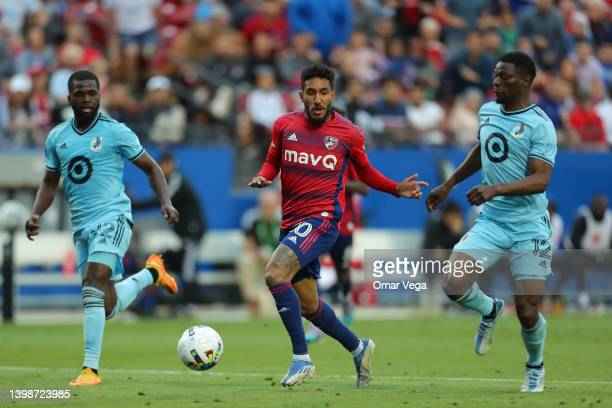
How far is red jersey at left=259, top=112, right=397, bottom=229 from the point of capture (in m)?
12.7

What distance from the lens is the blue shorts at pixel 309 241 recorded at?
1249cm

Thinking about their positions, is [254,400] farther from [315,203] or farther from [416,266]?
[416,266]

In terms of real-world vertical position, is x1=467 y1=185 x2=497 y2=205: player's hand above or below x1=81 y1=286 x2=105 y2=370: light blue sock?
above

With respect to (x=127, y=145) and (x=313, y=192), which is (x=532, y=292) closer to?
(x=313, y=192)

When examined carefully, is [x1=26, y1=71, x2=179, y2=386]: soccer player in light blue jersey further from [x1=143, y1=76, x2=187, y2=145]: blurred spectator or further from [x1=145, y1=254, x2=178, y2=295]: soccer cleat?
[x1=143, y1=76, x2=187, y2=145]: blurred spectator

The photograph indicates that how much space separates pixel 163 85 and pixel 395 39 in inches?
198

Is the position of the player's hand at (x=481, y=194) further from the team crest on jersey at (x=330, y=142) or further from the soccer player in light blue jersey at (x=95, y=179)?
the soccer player in light blue jersey at (x=95, y=179)

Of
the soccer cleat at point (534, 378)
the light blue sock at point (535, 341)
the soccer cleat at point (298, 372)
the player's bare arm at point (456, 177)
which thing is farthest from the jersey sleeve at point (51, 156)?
the soccer cleat at point (534, 378)

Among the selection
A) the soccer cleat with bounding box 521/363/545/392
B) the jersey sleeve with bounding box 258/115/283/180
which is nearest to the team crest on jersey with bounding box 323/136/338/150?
the jersey sleeve with bounding box 258/115/283/180

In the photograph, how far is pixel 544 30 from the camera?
27.8 metres

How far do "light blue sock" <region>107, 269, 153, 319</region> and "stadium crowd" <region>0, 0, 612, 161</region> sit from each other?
9.97 meters

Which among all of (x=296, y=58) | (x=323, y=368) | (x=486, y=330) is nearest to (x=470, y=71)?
(x=296, y=58)

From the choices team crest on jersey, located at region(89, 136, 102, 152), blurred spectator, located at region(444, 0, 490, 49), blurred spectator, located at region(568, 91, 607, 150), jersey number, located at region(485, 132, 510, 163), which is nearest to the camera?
jersey number, located at region(485, 132, 510, 163)

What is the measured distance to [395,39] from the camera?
27500mm
